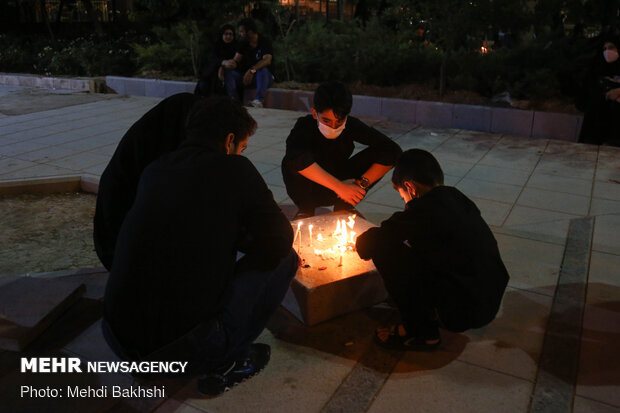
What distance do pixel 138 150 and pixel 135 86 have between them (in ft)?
31.2

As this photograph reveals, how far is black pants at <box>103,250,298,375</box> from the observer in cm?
222

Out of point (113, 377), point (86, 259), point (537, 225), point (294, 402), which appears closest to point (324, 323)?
point (294, 402)

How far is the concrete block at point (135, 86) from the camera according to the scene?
11.8 metres

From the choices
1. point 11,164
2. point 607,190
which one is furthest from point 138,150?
point 607,190

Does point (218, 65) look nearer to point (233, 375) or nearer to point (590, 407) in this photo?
point (233, 375)

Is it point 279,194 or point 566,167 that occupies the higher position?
point 566,167

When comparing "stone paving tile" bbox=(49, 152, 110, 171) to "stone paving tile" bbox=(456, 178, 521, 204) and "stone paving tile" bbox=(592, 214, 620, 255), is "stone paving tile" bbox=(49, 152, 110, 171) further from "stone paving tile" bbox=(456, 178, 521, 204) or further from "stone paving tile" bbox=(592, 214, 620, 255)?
"stone paving tile" bbox=(592, 214, 620, 255)

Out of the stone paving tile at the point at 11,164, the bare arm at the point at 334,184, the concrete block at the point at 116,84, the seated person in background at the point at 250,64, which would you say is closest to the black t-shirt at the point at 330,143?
the bare arm at the point at 334,184

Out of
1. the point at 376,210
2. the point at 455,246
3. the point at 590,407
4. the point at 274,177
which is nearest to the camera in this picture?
the point at 590,407

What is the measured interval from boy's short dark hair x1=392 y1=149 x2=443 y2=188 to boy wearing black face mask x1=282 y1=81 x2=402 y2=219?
3.41ft

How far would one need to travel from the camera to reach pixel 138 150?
10.1ft

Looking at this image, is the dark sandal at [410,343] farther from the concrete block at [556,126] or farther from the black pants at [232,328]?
the concrete block at [556,126]

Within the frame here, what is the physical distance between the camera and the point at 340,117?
390 cm

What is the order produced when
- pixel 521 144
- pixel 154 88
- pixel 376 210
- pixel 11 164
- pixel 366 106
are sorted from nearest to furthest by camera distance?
pixel 376 210 → pixel 11 164 → pixel 521 144 → pixel 366 106 → pixel 154 88
